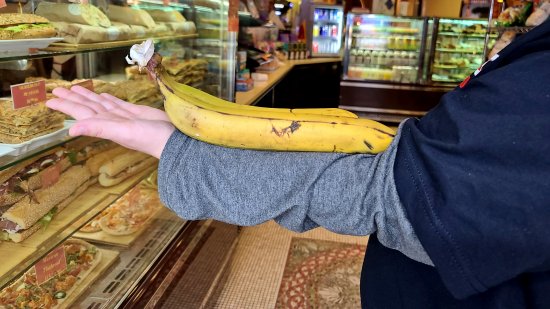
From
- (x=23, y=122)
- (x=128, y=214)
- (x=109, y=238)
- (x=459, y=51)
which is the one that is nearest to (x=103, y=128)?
(x=23, y=122)

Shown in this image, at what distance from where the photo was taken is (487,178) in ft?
2.10

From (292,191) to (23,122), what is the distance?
1064 millimetres

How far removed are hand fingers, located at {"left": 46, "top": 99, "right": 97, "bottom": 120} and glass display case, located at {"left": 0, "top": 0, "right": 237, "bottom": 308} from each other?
0.55 m

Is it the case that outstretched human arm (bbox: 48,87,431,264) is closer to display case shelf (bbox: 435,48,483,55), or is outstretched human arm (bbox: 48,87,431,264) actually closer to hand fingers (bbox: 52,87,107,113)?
hand fingers (bbox: 52,87,107,113)

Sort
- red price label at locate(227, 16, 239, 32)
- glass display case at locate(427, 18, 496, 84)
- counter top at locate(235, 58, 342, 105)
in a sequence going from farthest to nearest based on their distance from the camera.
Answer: glass display case at locate(427, 18, 496, 84) < counter top at locate(235, 58, 342, 105) < red price label at locate(227, 16, 239, 32)

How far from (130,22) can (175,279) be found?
49.7 inches

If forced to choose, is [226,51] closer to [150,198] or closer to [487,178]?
[150,198]

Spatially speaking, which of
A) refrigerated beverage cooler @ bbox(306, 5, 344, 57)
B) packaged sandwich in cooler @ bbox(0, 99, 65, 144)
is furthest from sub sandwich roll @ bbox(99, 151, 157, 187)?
refrigerated beverage cooler @ bbox(306, 5, 344, 57)

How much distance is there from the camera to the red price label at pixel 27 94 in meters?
1.41

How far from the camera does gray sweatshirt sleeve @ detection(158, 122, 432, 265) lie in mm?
745

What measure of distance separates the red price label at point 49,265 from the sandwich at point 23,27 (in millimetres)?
689

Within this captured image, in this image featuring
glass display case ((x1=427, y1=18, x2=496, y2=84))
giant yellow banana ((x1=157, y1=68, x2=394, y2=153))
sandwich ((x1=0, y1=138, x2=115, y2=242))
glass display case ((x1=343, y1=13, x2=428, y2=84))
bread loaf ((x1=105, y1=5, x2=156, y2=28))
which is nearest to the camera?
giant yellow banana ((x1=157, y1=68, x2=394, y2=153))

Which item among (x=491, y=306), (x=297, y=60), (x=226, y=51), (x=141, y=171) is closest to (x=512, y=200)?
(x=491, y=306)

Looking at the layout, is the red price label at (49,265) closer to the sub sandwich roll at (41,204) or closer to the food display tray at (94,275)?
the sub sandwich roll at (41,204)
